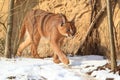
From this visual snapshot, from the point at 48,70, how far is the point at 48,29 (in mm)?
1236

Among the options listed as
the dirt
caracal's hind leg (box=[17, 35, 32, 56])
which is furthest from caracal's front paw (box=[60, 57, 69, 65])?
the dirt

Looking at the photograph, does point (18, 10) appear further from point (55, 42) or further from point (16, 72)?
point (16, 72)

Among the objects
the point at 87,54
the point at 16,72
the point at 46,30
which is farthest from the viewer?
the point at 87,54

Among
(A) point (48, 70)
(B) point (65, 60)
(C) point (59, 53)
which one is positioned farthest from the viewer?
(C) point (59, 53)

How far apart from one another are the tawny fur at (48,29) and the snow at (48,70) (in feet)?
0.98

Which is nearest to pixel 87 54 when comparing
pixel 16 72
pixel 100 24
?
pixel 100 24

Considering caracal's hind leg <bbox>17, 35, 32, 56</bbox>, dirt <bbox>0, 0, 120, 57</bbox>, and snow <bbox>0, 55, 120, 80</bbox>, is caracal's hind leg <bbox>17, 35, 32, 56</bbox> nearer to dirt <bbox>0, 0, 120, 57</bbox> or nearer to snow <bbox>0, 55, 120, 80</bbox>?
dirt <bbox>0, 0, 120, 57</bbox>

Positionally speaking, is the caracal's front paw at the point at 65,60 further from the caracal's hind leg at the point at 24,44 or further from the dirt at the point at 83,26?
the dirt at the point at 83,26

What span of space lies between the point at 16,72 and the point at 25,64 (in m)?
0.51

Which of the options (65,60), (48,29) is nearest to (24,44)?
(48,29)

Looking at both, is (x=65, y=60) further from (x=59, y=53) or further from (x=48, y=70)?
(x=48, y=70)

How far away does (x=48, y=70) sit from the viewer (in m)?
6.72

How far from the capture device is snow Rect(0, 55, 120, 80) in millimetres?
6391

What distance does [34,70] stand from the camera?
6.72m
